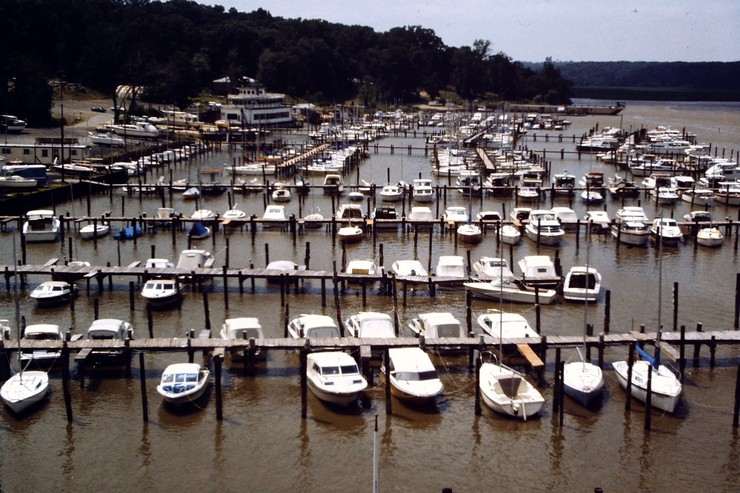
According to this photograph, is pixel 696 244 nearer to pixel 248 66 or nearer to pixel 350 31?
pixel 248 66

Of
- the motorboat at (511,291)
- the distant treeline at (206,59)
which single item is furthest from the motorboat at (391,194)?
the distant treeline at (206,59)

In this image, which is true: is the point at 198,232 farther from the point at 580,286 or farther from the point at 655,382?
the point at 655,382

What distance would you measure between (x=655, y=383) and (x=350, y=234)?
995 inches

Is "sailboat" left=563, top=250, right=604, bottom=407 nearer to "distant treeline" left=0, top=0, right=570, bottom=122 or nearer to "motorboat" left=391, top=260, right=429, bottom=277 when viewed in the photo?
"motorboat" left=391, top=260, right=429, bottom=277

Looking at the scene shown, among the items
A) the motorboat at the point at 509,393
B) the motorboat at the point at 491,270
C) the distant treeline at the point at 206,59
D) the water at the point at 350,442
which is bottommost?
the water at the point at 350,442

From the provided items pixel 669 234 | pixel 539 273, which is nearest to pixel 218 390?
pixel 539 273

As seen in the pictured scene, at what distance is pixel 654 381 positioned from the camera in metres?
25.6

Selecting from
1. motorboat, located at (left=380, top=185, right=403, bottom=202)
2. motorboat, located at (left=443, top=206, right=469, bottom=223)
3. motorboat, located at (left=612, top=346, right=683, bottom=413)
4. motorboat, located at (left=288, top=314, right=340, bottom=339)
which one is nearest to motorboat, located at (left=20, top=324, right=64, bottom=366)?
motorboat, located at (left=288, top=314, right=340, bottom=339)

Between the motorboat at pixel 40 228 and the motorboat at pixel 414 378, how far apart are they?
A: 95.1ft

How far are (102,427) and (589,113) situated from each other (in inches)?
6434

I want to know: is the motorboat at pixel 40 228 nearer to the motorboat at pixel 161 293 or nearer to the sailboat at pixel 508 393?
the motorboat at pixel 161 293

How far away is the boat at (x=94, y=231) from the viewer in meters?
48.9

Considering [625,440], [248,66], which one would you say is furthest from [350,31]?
[625,440]

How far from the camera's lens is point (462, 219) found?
51.1 metres
